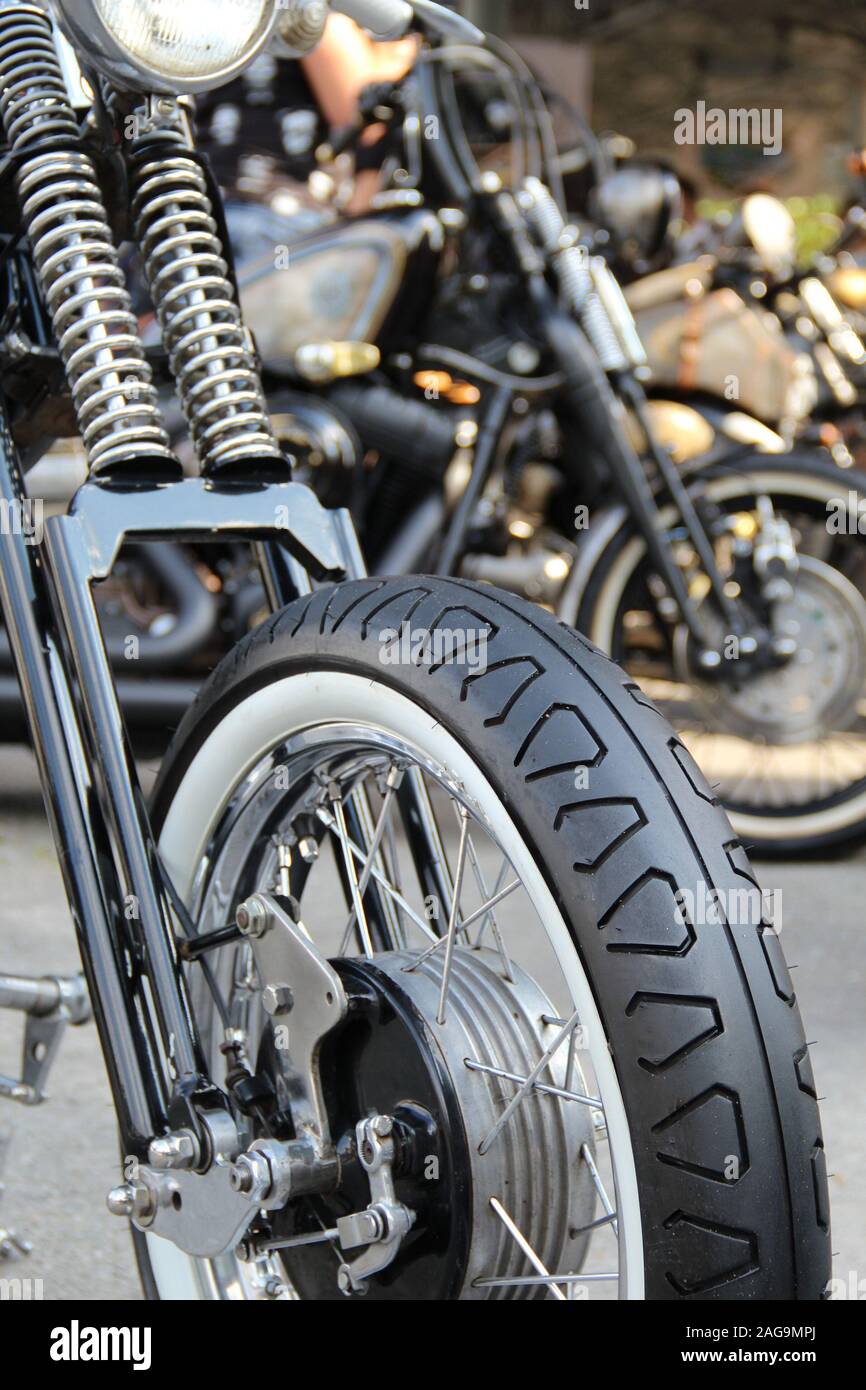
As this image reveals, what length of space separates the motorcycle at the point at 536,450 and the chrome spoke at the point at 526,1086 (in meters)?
2.47

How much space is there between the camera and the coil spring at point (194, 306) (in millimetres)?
1520

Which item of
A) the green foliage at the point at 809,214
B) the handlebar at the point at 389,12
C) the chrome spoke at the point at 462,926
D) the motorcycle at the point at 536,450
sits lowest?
the chrome spoke at the point at 462,926

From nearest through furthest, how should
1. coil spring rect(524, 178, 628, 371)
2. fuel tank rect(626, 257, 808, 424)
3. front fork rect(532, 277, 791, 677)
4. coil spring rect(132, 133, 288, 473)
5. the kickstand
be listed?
coil spring rect(132, 133, 288, 473) < the kickstand < front fork rect(532, 277, 791, 677) < coil spring rect(524, 178, 628, 371) < fuel tank rect(626, 257, 808, 424)

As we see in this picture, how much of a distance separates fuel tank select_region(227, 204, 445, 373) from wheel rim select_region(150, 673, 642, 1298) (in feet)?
7.85

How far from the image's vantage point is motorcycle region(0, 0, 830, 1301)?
111 centimetres

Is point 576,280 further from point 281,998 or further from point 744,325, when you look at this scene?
point 281,998

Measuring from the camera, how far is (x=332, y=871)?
1.72 metres

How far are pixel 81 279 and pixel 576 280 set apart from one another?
250 cm

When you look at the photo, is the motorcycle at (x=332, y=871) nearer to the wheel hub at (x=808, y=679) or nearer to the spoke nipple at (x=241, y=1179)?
the spoke nipple at (x=241, y=1179)

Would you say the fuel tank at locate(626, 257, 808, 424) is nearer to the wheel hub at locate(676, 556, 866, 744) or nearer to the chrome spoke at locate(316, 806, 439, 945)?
the wheel hub at locate(676, 556, 866, 744)

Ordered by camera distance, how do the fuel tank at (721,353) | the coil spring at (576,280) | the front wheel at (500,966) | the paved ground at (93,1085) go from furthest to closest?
the fuel tank at (721,353) < the coil spring at (576,280) < the paved ground at (93,1085) < the front wheel at (500,966)

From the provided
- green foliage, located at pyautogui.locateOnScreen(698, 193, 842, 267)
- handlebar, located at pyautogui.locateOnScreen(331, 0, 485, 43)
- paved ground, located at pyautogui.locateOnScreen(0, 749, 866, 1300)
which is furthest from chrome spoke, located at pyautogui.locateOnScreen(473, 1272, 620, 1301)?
green foliage, located at pyautogui.locateOnScreen(698, 193, 842, 267)

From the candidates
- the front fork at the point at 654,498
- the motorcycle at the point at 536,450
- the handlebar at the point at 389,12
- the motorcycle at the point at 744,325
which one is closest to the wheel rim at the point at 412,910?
the handlebar at the point at 389,12
